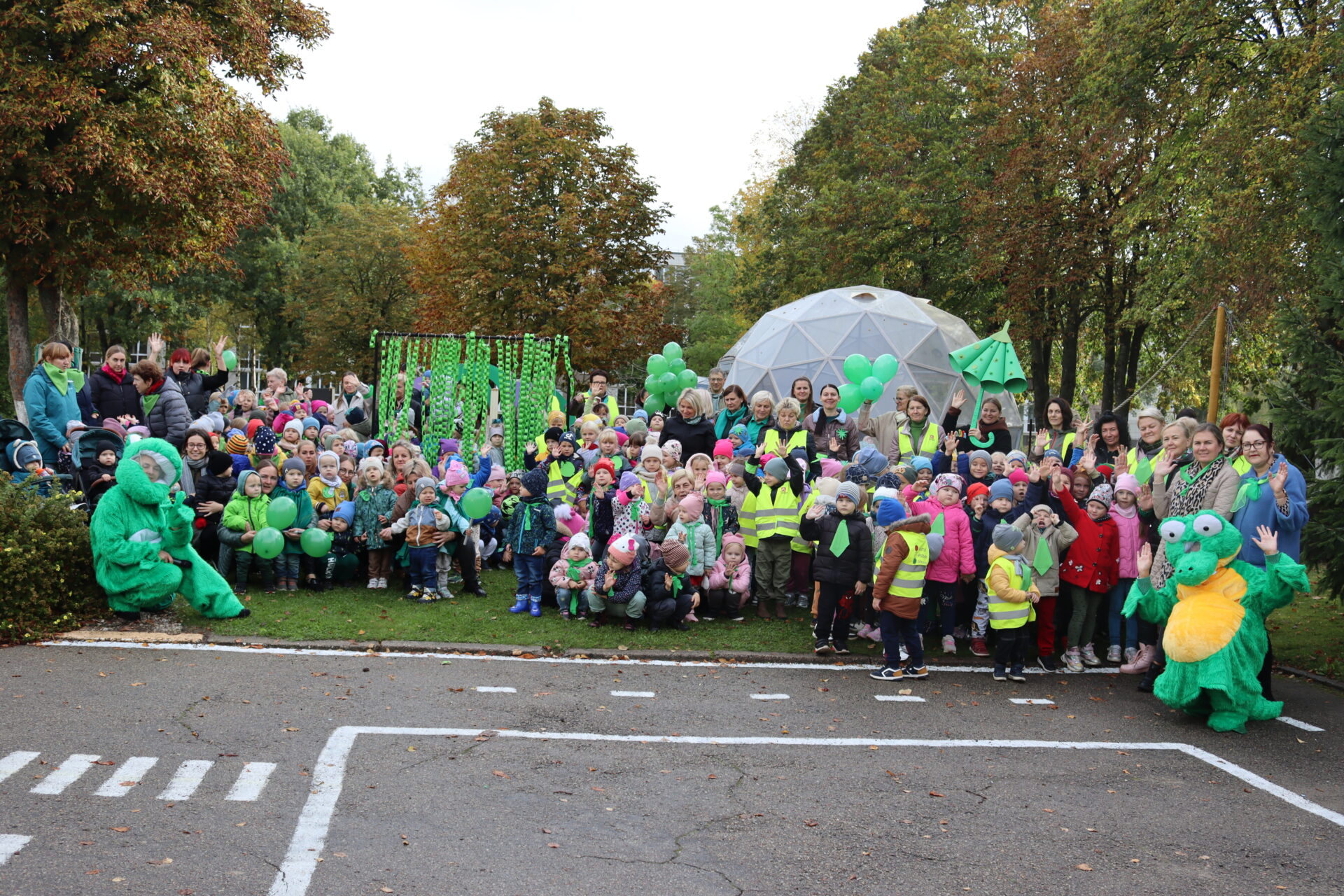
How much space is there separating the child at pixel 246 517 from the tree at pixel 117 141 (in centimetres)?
891

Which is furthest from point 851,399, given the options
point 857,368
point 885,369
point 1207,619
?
point 1207,619

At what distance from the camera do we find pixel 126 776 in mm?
5805

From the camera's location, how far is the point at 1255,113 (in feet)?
53.1

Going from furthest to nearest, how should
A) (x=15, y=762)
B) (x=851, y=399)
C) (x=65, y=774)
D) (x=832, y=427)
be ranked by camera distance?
(x=851, y=399), (x=832, y=427), (x=15, y=762), (x=65, y=774)

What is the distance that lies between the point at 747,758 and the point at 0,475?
7033 mm

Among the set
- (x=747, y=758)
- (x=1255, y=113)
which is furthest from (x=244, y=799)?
(x=1255, y=113)

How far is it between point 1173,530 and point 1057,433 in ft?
12.0

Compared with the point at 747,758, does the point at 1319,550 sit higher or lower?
higher

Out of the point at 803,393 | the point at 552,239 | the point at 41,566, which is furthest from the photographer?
the point at 552,239

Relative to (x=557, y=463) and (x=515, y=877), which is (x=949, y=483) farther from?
(x=515, y=877)

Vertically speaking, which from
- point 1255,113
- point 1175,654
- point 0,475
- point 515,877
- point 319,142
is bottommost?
point 515,877

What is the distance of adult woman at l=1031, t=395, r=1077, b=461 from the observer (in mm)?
11242

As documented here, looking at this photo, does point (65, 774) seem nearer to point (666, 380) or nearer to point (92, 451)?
point (92, 451)

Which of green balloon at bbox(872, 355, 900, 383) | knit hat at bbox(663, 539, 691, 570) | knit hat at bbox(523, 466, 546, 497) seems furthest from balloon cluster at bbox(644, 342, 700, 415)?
knit hat at bbox(663, 539, 691, 570)
